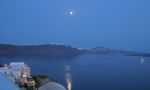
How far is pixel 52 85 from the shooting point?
8758 mm

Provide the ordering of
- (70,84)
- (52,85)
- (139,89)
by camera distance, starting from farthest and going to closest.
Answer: (70,84) < (139,89) < (52,85)

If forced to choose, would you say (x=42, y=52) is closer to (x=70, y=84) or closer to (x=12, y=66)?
(x=70, y=84)

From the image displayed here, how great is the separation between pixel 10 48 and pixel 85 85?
A: 106ft

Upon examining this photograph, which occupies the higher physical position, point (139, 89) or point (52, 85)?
point (52, 85)

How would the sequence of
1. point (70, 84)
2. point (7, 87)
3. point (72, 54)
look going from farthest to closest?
point (72, 54), point (70, 84), point (7, 87)

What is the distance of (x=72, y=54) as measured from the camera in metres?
67.5

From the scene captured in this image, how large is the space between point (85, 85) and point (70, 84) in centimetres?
Result: 124

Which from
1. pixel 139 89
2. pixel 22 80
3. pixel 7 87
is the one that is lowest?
pixel 139 89

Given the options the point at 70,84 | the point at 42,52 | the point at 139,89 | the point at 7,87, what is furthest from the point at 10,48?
the point at 7,87

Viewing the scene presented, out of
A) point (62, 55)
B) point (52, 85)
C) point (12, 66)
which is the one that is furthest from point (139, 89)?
point (62, 55)

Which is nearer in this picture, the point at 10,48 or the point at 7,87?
the point at 7,87

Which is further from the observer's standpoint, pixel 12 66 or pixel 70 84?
pixel 70 84

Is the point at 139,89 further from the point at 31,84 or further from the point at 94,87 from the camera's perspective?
the point at 31,84

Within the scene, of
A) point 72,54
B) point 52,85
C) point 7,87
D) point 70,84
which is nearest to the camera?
point 7,87
